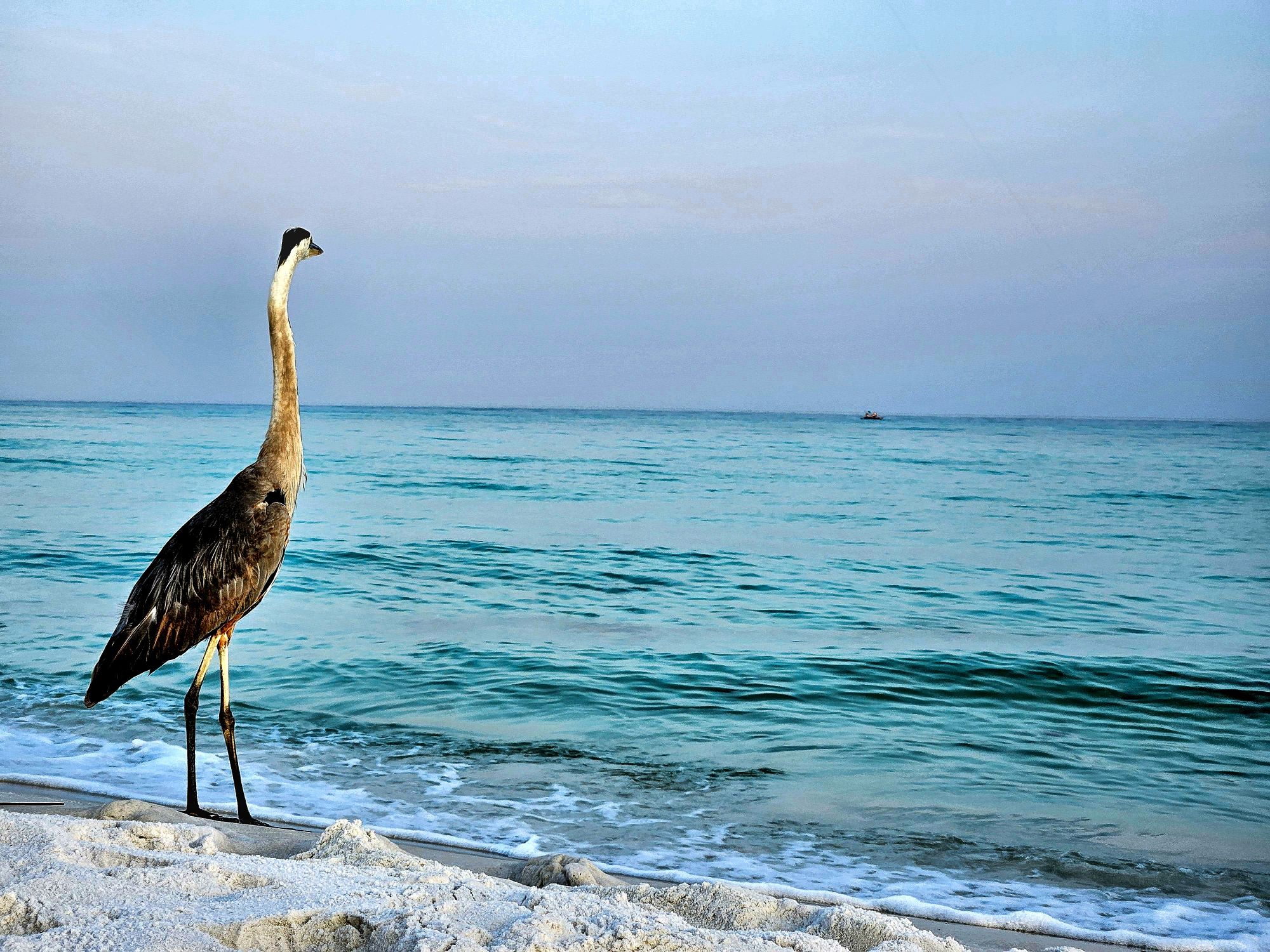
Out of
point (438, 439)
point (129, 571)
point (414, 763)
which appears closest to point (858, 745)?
point (414, 763)

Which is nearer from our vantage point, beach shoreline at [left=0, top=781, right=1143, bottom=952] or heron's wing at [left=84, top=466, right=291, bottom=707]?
beach shoreline at [left=0, top=781, right=1143, bottom=952]

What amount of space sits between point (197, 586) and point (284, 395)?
964 mm

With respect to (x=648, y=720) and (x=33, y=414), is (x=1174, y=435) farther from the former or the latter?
(x=33, y=414)

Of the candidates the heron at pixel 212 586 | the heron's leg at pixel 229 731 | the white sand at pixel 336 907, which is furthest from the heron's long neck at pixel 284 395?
the white sand at pixel 336 907

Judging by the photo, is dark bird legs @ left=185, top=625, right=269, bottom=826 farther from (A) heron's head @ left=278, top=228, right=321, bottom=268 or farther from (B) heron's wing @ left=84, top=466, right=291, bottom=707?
(A) heron's head @ left=278, top=228, right=321, bottom=268

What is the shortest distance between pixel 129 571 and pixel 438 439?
3249 centimetres

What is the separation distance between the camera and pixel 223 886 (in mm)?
2721

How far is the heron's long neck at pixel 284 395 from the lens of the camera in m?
4.62

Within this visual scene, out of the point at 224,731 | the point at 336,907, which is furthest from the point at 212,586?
the point at 336,907

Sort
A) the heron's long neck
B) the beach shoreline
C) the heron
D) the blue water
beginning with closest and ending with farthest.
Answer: the beach shoreline
the heron
the blue water
the heron's long neck

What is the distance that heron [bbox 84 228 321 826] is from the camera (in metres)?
4.23

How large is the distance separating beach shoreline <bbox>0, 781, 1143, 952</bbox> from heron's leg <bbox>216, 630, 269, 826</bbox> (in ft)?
0.49

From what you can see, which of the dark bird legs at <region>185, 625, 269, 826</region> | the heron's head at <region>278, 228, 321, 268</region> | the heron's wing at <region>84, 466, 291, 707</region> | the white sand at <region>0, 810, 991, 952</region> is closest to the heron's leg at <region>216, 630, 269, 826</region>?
the dark bird legs at <region>185, 625, 269, 826</region>

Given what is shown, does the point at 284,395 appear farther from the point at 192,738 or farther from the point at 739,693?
the point at 739,693
